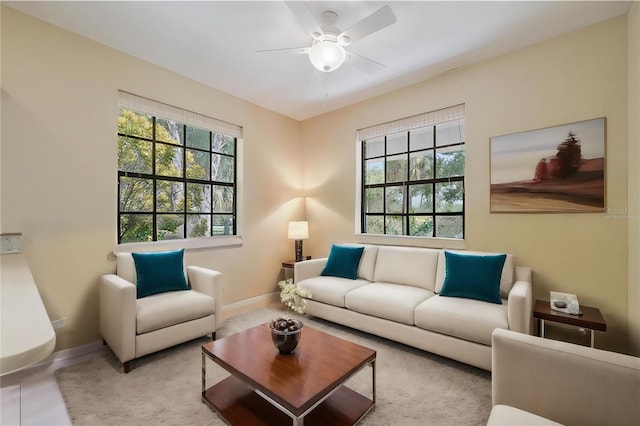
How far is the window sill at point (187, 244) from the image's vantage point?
9.44 ft

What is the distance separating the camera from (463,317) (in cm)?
225

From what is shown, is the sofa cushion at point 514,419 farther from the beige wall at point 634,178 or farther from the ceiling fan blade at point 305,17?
the ceiling fan blade at point 305,17

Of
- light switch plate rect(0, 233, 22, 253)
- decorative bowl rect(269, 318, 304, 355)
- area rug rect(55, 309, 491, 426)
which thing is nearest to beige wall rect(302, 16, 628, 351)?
area rug rect(55, 309, 491, 426)

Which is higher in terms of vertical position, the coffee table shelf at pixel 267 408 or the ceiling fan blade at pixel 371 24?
the ceiling fan blade at pixel 371 24

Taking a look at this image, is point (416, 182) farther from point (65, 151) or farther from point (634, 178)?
point (65, 151)

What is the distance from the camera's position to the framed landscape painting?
241 cm

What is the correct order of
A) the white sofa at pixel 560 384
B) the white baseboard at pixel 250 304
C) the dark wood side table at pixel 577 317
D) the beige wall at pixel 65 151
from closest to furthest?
1. the white sofa at pixel 560 384
2. the dark wood side table at pixel 577 317
3. the beige wall at pixel 65 151
4. the white baseboard at pixel 250 304

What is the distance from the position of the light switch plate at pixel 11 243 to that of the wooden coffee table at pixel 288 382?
1750 mm

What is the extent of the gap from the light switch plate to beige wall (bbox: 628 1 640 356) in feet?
15.2

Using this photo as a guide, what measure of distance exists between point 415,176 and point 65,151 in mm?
3676

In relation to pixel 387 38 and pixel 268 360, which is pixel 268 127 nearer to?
pixel 387 38

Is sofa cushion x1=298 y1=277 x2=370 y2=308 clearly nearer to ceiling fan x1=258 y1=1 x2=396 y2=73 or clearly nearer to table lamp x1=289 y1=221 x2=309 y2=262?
table lamp x1=289 y1=221 x2=309 y2=262

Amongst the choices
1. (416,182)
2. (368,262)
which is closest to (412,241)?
(368,262)

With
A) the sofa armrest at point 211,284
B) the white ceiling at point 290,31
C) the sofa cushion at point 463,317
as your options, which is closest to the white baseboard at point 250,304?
the sofa armrest at point 211,284
